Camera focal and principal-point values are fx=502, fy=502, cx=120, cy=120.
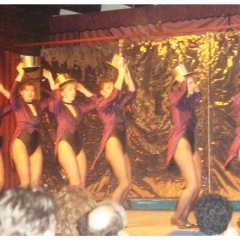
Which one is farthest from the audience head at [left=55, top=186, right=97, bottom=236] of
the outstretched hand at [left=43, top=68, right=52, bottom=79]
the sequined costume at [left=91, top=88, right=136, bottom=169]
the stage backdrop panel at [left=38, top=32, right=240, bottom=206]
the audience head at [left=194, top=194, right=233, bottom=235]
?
the outstretched hand at [left=43, top=68, right=52, bottom=79]

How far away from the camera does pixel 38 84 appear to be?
18.8ft

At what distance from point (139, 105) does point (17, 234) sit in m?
3.58

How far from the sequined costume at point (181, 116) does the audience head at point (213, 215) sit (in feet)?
9.53

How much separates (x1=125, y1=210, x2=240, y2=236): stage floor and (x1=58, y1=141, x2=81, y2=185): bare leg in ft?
2.25

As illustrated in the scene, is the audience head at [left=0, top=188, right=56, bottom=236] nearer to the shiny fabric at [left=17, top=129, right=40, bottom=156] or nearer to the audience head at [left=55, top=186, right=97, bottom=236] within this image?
the audience head at [left=55, top=186, right=97, bottom=236]

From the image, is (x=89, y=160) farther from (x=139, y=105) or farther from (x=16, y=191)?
(x=16, y=191)

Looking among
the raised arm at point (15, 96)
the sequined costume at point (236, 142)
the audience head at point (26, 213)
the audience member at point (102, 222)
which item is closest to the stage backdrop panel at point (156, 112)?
the sequined costume at point (236, 142)

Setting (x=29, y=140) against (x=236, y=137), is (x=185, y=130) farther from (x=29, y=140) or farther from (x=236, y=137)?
(x=29, y=140)

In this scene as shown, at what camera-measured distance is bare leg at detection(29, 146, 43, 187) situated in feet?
18.2

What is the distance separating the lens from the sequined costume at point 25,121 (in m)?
5.57

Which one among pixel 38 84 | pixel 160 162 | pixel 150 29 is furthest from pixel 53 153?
pixel 150 29

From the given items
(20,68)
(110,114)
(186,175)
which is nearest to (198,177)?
(186,175)

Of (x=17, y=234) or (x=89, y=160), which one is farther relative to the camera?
(x=89, y=160)

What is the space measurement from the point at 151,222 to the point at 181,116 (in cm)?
110
